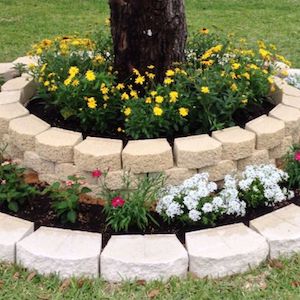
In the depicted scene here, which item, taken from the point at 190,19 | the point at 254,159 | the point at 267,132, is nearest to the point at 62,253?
the point at 254,159

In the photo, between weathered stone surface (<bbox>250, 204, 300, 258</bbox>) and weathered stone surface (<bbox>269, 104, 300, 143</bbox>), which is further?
weathered stone surface (<bbox>269, 104, 300, 143</bbox>)

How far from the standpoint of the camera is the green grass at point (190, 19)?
710 centimetres

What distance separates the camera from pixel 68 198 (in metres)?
3.08

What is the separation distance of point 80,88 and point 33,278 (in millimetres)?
1288

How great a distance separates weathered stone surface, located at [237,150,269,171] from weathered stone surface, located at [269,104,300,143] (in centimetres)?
27

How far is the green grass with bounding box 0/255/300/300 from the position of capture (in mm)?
2658

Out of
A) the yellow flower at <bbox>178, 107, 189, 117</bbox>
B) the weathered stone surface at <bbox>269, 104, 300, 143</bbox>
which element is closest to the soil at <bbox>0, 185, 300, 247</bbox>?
the weathered stone surface at <bbox>269, 104, 300, 143</bbox>

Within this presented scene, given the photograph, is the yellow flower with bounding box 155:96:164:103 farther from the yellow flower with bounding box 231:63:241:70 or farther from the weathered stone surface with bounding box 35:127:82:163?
the yellow flower with bounding box 231:63:241:70

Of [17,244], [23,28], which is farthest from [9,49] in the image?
[17,244]

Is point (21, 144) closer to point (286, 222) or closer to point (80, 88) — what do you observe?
point (80, 88)

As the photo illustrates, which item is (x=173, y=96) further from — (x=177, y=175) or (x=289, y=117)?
(x=289, y=117)

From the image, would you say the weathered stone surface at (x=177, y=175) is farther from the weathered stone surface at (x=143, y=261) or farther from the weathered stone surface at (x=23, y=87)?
the weathered stone surface at (x=23, y=87)

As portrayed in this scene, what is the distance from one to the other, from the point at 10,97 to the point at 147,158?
138cm

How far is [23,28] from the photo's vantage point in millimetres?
7812
